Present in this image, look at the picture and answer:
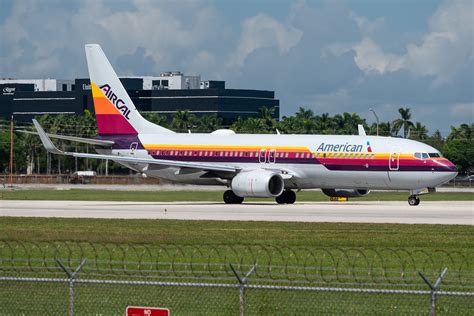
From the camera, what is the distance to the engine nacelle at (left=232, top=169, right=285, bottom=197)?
60688 mm

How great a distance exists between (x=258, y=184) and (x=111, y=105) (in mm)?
12582

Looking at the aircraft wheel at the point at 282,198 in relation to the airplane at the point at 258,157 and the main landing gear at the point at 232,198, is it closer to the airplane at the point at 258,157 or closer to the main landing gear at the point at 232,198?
the airplane at the point at 258,157

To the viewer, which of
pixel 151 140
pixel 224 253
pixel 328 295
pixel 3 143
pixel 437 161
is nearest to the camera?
pixel 328 295

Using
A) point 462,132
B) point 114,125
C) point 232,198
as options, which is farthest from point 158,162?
point 462,132

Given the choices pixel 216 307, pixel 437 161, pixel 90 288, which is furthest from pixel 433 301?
pixel 437 161

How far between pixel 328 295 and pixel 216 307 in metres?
2.68

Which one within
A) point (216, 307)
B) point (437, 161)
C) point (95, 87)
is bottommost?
point (216, 307)

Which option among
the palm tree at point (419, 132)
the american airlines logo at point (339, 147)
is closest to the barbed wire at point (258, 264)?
the american airlines logo at point (339, 147)

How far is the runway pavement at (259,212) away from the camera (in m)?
47.7

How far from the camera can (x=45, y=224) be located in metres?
43.4

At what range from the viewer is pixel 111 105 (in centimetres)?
6894

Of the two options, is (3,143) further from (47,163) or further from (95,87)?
(95,87)

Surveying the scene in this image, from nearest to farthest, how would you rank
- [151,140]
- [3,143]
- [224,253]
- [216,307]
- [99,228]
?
[216,307] → [224,253] → [99,228] → [151,140] → [3,143]

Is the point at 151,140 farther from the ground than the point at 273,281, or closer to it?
farther from the ground
